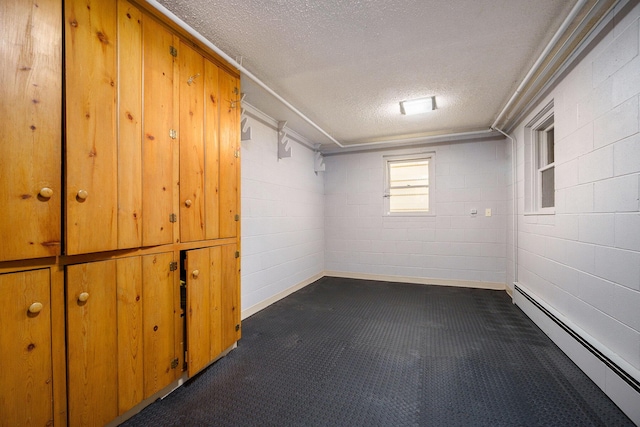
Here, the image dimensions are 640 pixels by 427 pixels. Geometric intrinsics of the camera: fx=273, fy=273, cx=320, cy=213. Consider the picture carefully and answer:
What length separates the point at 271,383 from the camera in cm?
192

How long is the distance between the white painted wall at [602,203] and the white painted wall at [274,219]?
9.93ft

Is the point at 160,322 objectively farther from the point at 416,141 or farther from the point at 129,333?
the point at 416,141

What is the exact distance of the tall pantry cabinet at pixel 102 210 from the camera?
115 centimetres

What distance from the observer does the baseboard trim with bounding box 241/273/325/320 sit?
125 inches

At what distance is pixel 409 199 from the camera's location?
4824 millimetres

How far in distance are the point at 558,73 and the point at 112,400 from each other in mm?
4010

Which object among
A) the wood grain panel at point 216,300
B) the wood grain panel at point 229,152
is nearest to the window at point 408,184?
the wood grain panel at point 229,152

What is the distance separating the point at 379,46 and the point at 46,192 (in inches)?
89.0

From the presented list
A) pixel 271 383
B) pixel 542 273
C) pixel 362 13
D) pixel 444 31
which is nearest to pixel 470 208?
pixel 542 273

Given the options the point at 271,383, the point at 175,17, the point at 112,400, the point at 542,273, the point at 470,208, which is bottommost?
the point at 271,383

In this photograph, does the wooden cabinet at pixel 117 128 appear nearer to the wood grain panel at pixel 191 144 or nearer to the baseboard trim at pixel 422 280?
the wood grain panel at pixel 191 144

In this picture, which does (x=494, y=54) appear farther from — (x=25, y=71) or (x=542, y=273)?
(x=25, y=71)

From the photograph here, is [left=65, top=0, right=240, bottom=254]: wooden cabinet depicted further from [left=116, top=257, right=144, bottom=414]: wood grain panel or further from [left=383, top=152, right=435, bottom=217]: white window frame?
[left=383, top=152, right=435, bottom=217]: white window frame

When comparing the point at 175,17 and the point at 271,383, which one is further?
the point at 271,383
